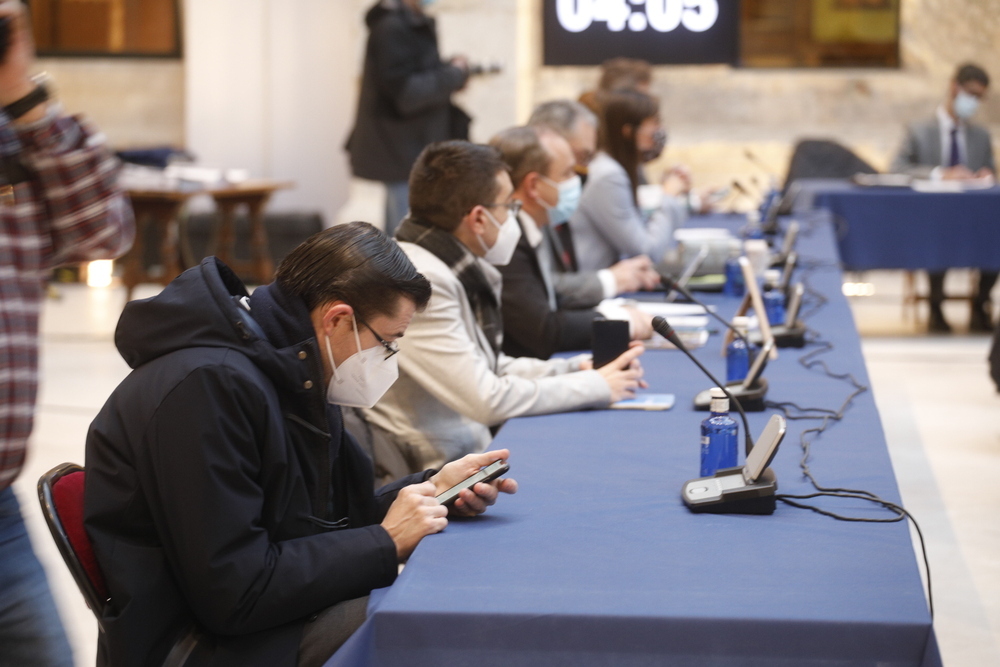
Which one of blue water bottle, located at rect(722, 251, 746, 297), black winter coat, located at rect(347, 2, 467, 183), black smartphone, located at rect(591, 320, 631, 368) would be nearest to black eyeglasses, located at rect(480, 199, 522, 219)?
black smartphone, located at rect(591, 320, 631, 368)

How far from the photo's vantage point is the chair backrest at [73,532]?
1.48m

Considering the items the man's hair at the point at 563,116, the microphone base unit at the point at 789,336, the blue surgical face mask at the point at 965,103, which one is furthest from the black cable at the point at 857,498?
the blue surgical face mask at the point at 965,103

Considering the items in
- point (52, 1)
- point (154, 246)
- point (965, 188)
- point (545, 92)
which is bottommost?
point (154, 246)

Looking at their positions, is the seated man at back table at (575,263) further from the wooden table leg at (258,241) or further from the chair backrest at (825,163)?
the chair backrest at (825,163)

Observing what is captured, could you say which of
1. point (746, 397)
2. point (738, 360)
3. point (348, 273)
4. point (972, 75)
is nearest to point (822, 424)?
point (746, 397)

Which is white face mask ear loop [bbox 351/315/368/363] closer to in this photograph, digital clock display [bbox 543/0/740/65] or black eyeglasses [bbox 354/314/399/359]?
black eyeglasses [bbox 354/314/399/359]

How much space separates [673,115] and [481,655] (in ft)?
25.4

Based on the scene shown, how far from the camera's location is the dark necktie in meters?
6.97

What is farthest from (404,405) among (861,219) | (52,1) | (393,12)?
(52,1)

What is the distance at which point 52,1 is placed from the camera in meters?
8.63

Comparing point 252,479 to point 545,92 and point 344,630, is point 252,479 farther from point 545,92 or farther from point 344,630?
point 545,92

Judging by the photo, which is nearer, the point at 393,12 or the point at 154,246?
the point at 393,12

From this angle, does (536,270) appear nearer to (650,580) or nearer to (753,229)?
(650,580)

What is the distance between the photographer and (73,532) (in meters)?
1.51
